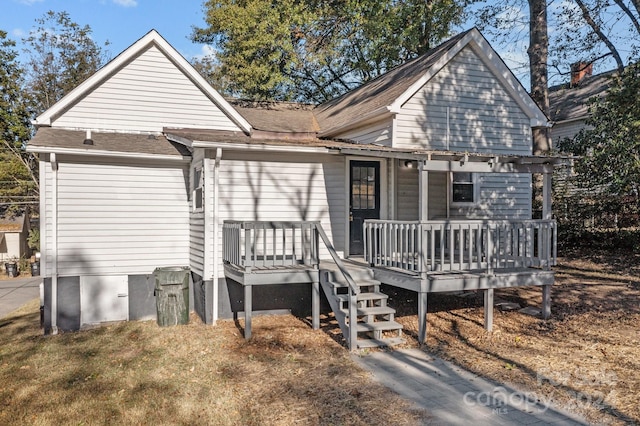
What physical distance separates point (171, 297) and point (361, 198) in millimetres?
4536

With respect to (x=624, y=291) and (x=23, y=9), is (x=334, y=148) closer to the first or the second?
(x=624, y=291)

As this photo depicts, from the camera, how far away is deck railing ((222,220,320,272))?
27.9 feet

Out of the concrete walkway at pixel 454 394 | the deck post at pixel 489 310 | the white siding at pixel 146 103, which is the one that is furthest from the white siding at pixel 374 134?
the concrete walkway at pixel 454 394

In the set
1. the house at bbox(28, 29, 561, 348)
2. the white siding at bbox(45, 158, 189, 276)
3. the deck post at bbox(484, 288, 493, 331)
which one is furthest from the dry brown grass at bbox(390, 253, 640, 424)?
the white siding at bbox(45, 158, 189, 276)

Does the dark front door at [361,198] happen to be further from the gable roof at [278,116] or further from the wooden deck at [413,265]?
the gable roof at [278,116]

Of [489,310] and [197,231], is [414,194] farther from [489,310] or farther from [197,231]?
[197,231]

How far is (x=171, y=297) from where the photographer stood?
9609 millimetres

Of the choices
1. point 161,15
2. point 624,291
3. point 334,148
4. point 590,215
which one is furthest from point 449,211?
point 161,15

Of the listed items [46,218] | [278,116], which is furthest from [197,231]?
[278,116]

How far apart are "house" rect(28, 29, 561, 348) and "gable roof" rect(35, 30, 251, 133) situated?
3 centimetres

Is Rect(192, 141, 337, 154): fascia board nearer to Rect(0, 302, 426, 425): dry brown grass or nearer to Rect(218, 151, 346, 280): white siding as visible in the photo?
Rect(218, 151, 346, 280): white siding

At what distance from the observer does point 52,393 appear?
6152 millimetres

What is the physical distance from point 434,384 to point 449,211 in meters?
5.64

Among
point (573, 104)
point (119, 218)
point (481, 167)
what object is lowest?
point (119, 218)
